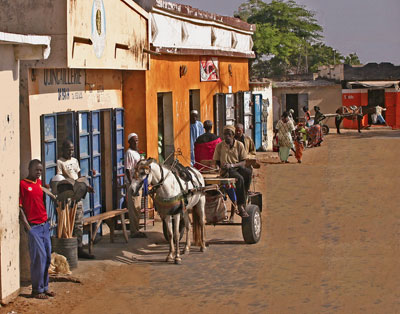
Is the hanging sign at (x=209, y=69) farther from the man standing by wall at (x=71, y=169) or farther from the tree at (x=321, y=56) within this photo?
the tree at (x=321, y=56)

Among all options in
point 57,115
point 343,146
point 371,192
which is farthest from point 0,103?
point 343,146

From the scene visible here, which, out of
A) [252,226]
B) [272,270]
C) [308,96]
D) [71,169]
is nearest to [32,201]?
[71,169]

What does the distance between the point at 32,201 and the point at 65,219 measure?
108cm

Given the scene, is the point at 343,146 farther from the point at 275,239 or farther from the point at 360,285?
the point at 360,285

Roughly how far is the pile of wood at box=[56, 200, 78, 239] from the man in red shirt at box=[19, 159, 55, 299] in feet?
3.03

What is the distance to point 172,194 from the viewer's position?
36.5 ft

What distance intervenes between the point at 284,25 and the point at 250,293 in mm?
53544

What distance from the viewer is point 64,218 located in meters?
10.3

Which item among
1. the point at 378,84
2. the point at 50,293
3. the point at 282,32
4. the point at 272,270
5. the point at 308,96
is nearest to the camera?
the point at 50,293

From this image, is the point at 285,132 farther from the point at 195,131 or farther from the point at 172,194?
the point at 172,194

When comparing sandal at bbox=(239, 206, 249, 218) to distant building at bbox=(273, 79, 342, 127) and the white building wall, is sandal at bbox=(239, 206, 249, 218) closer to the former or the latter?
the white building wall

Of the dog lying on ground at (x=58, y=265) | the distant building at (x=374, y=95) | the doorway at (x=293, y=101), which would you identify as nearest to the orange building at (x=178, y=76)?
the dog lying on ground at (x=58, y=265)

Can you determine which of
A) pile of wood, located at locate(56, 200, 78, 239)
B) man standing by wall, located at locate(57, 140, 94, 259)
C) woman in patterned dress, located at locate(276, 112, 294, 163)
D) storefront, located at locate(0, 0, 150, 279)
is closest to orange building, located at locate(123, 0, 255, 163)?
storefront, located at locate(0, 0, 150, 279)

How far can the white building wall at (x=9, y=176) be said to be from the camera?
891 centimetres
